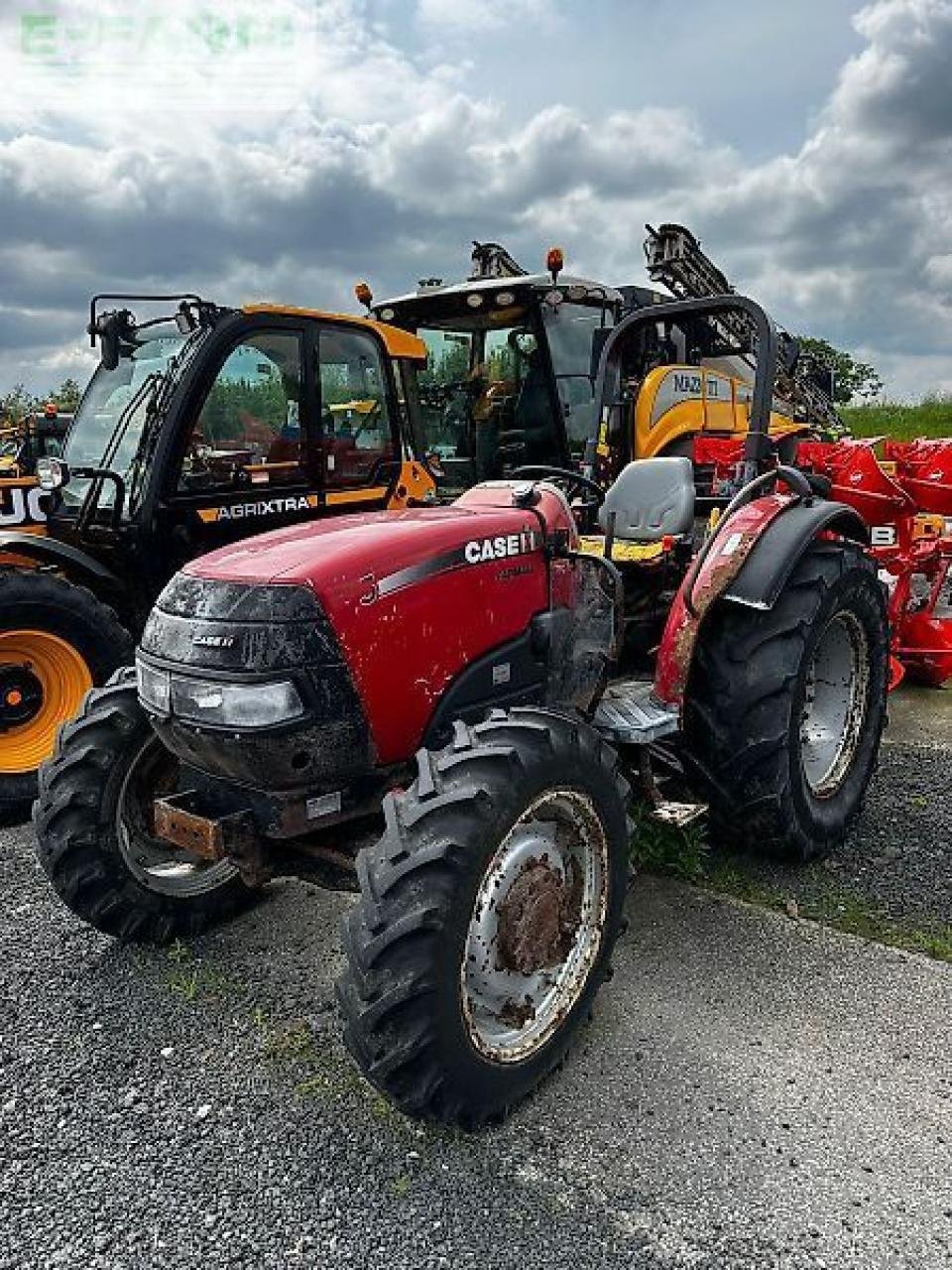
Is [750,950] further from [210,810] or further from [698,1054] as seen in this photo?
[210,810]

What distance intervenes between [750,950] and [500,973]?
3.42ft

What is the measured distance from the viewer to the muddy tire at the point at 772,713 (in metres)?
3.36

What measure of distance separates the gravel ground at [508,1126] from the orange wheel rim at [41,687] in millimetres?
1577

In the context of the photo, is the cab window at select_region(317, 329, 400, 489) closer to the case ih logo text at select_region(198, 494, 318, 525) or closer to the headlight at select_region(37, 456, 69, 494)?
the case ih logo text at select_region(198, 494, 318, 525)

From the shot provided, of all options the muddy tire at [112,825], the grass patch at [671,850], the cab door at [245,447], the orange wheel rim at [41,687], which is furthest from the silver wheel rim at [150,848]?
the cab door at [245,447]

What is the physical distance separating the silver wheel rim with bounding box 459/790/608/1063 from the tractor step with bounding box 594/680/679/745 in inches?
22.8

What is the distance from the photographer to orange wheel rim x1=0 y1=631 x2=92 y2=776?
4602 millimetres

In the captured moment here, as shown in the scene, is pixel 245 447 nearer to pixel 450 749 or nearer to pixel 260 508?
pixel 260 508

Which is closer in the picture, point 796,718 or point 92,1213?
point 92,1213

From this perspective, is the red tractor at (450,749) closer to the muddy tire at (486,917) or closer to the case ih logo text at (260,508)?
the muddy tire at (486,917)

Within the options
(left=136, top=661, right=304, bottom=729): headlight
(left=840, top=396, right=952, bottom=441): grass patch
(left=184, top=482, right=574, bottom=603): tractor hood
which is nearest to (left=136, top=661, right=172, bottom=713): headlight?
(left=136, top=661, right=304, bottom=729): headlight

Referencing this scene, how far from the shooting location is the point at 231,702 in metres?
2.45

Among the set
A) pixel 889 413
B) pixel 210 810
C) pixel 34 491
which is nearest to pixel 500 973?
pixel 210 810

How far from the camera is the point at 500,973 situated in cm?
245
